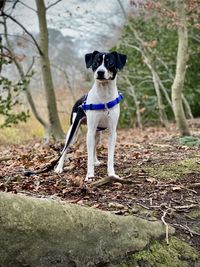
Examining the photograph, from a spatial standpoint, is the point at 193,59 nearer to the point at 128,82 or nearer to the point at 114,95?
the point at 128,82

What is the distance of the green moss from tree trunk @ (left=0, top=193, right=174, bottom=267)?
6.64 ft

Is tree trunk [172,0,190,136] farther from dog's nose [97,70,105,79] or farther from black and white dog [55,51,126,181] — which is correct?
dog's nose [97,70,105,79]

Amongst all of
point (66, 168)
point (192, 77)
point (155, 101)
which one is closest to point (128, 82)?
point (155, 101)

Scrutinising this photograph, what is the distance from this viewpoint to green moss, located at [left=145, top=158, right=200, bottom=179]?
559 centimetres

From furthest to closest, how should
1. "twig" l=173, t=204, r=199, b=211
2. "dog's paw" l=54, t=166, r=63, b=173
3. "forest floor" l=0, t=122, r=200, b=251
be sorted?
1. "dog's paw" l=54, t=166, r=63, b=173
2. "twig" l=173, t=204, r=199, b=211
3. "forest floor" l=0, t=122, r=200, b=251

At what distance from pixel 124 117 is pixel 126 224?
18.4m

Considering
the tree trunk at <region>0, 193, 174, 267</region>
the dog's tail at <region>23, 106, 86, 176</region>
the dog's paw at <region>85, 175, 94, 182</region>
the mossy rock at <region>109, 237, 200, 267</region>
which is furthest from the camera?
the dog's tail at <region>23, 106, 86, 176</region>

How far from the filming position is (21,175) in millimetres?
5695


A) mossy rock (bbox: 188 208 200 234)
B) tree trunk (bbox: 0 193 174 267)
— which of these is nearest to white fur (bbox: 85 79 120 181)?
mossy rock (bbox: 188 208 200 234)

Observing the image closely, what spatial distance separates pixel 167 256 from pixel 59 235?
34.2 inches

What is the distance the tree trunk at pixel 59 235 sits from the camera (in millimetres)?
2977

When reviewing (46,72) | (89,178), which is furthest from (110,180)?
(46,72)

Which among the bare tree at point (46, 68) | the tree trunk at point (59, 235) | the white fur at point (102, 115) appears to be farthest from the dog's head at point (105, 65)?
the bare tree at point (46, 68)

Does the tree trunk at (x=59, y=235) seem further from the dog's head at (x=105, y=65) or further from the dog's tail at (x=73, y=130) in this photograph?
the dog's tail at (x=73, y=130)
